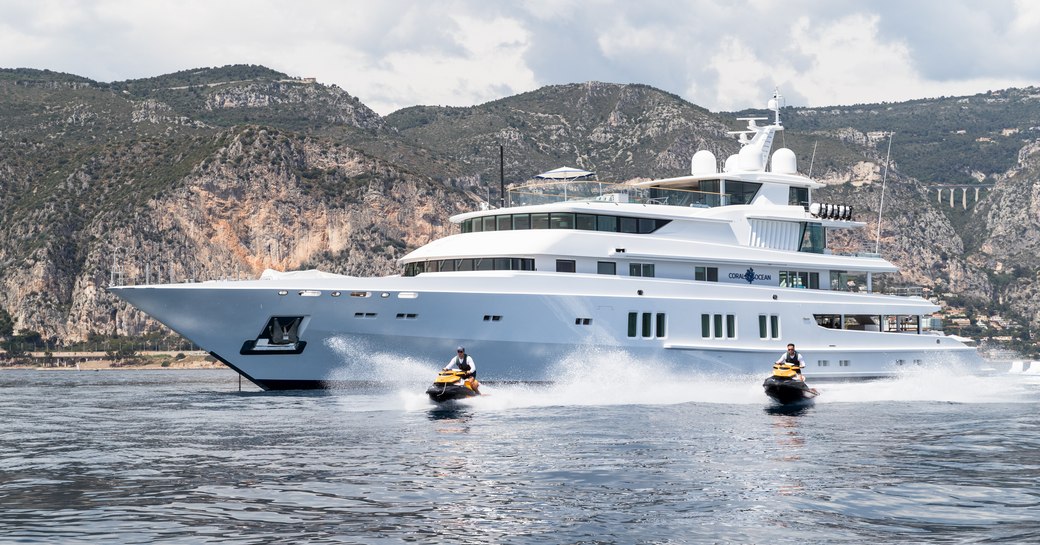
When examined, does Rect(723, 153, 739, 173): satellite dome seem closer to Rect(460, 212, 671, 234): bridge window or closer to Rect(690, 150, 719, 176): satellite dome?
Rect(690, 150, 719, 176): satellite dome

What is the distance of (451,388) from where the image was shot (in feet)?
103

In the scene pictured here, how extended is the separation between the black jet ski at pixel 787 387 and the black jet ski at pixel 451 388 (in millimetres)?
8936

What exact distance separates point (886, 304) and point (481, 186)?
387 feet

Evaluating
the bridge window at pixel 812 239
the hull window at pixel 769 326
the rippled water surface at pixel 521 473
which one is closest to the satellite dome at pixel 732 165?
the bridge window at pixel 812 239

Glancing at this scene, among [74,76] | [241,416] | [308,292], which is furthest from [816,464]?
[74,76]

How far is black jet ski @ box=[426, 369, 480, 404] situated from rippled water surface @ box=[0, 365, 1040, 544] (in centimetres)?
36

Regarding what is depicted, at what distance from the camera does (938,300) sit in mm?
155000

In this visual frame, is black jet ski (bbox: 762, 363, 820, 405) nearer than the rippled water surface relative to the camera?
No

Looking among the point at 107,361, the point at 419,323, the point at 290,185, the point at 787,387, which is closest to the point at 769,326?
the point at 787,387

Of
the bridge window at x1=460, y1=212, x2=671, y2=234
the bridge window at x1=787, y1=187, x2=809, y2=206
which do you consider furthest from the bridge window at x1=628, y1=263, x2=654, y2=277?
the bridge window at x1=787, y1=187, x2=809, y2=206

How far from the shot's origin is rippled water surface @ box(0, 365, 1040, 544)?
1492cm

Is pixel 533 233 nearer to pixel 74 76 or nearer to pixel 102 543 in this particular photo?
pixel 102 543

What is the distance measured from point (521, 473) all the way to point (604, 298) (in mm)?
19369

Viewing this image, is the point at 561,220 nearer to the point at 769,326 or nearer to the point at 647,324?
the point at 647,324
